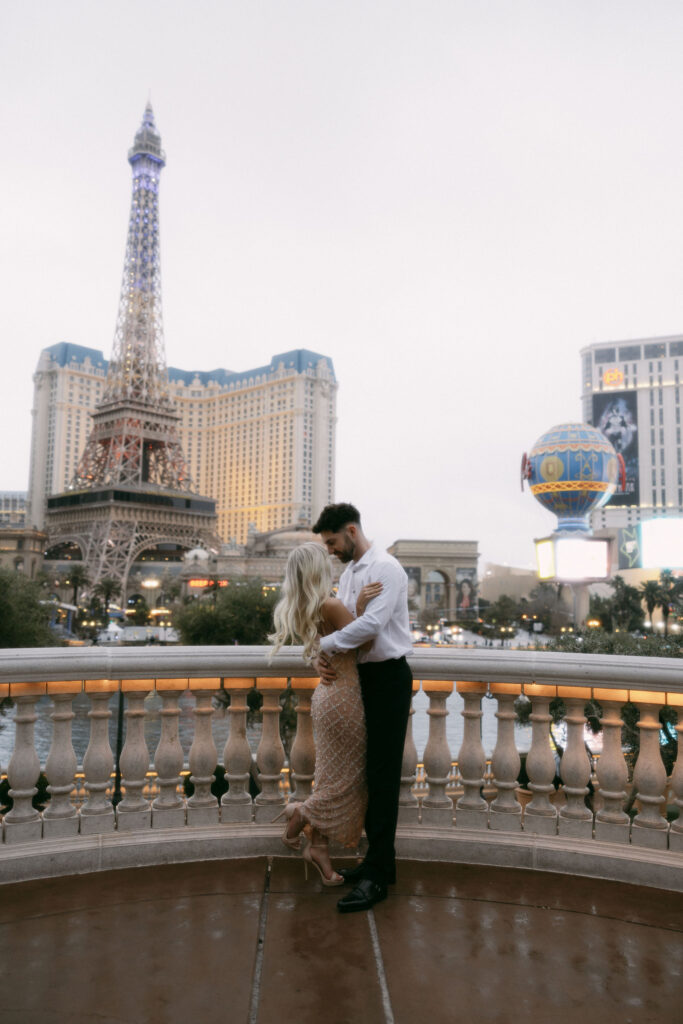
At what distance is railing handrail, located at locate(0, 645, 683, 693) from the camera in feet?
13.1

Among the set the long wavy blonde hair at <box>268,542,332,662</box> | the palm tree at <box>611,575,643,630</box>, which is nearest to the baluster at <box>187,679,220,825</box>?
the long wavy blonde hair at <box>268,542,332,662</box>

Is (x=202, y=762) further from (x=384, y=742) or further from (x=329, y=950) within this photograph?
(x=329, y=950)

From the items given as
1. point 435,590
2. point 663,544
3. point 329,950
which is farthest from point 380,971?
point 435,590

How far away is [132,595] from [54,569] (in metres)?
9.93

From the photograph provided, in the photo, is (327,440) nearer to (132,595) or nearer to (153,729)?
(132,595)

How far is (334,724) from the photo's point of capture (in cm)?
378

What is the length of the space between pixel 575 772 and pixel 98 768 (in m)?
2.72

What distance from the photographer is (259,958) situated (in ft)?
9.85

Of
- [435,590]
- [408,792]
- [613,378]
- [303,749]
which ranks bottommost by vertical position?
[435,590]

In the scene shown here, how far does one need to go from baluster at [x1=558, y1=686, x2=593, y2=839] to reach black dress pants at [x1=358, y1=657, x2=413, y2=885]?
1.04 metres

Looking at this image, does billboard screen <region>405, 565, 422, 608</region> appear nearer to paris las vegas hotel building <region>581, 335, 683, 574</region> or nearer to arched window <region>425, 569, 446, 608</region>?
arched window <region>425, 569, 446, 608</region>

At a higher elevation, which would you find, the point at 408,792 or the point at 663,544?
the point at 663,544

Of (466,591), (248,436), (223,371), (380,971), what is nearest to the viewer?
(380,971)

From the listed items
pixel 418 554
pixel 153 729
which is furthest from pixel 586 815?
pixel 418 554
